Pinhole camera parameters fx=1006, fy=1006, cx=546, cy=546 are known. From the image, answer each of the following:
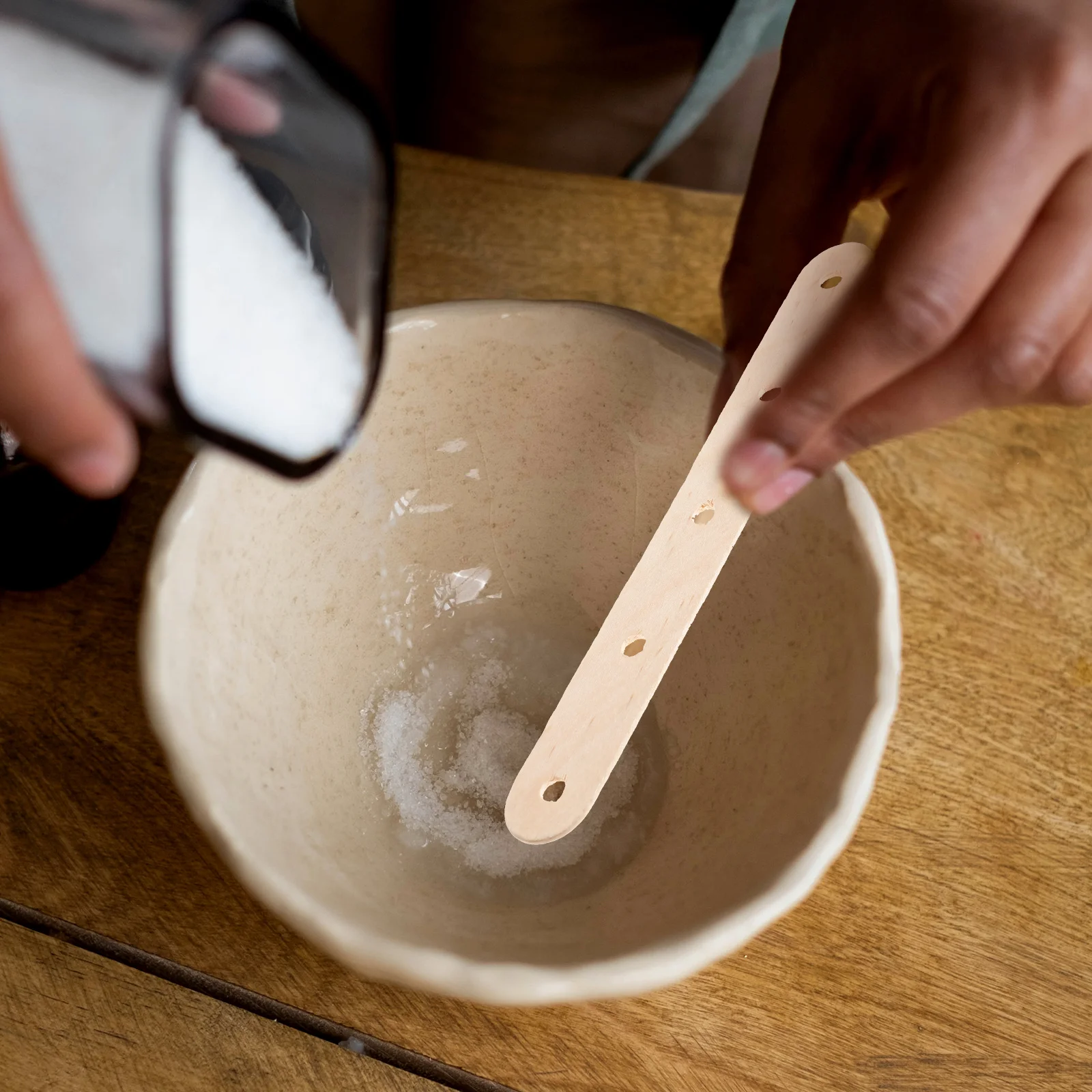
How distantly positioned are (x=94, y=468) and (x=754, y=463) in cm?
27

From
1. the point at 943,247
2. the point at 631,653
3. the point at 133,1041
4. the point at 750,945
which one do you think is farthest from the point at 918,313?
the point at 133,1041

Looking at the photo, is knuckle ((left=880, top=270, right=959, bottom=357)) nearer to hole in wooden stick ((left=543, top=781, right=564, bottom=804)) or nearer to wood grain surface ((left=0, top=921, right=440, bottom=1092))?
hole in wooden stick ((left=543, top=781, right=564, bottom=804))

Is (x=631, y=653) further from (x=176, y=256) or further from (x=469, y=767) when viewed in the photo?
(x=176, y=256)

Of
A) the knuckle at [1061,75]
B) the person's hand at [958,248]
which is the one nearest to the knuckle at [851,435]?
the person's hand at [958,248]

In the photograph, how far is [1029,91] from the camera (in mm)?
415

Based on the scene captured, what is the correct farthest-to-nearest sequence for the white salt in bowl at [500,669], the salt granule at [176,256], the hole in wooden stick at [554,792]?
the hole in wooden stick at [554,792] < the white salt in bowl at [500,669] < the salt granule at [176,256]

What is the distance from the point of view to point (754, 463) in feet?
1.48

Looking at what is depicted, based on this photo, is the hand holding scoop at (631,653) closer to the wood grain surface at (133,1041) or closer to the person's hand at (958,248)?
the person's hand at (958,248)

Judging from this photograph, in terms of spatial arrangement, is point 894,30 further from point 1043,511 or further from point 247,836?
point 247,836

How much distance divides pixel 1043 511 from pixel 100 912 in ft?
1.86

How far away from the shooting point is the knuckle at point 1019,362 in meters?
0.43

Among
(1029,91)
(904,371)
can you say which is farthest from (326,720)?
(1029,91)

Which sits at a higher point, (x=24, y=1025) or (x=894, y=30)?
(x=894, y=30)

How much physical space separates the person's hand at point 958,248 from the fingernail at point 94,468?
0.86 ft
